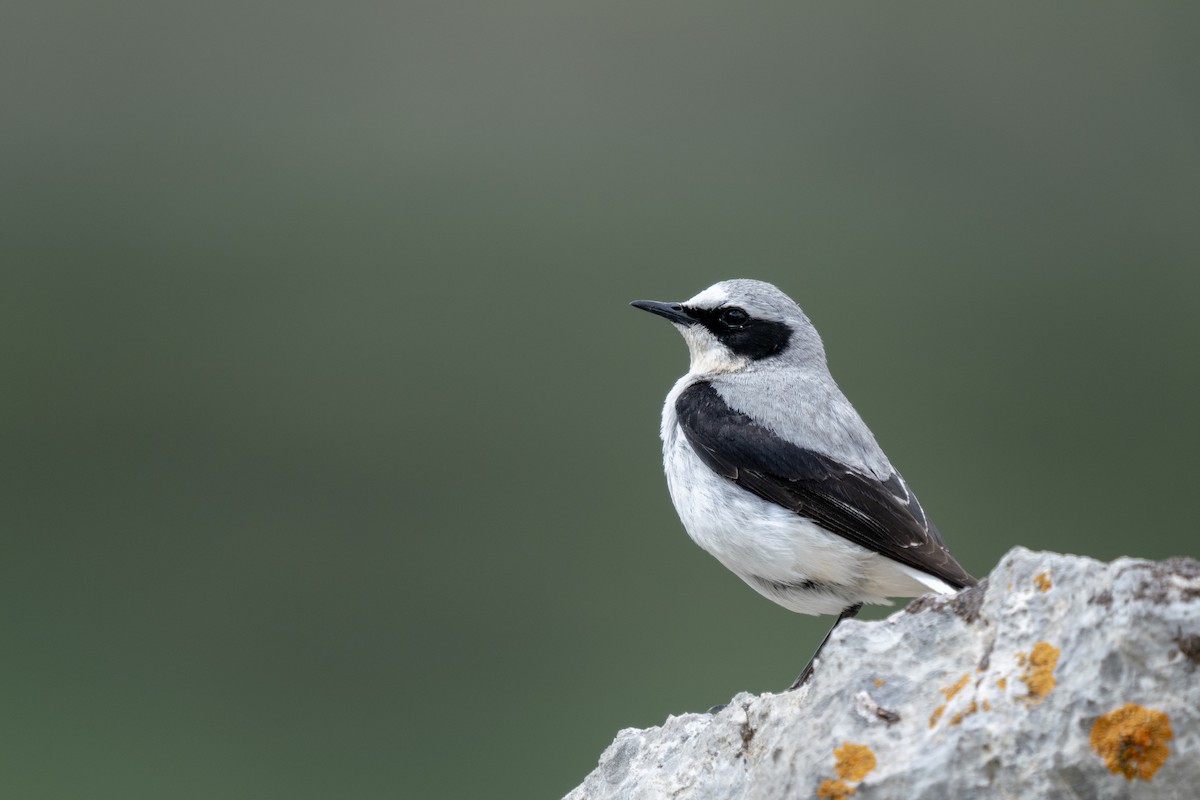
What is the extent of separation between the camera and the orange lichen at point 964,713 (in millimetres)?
2949

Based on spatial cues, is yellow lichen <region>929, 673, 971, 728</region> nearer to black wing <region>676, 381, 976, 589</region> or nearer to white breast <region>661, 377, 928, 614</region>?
black wing <region>676, 381, 976, 589</region>

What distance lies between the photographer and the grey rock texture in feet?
8.84

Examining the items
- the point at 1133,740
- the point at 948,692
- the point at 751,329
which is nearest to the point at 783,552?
the point at 751,329

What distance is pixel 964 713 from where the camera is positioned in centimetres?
296

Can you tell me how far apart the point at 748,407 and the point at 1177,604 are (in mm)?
3519

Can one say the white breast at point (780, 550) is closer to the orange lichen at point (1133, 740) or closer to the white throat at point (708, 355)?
the white throat at point (708, 355)

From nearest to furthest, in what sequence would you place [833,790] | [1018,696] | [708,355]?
[1018,696]
[833,790]
[708,355]

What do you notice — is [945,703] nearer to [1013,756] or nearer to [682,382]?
[1013,756]

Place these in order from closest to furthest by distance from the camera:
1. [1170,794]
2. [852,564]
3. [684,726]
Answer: [1170,794] → [684,726] → [852,564]

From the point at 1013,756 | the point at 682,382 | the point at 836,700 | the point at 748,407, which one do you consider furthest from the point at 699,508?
the point at 1013,756

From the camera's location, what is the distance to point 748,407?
6160 mm

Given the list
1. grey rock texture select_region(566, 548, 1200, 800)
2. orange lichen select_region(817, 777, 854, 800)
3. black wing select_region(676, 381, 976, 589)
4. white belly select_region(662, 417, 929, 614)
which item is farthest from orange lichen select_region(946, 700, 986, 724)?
white belly select_region(662, 417, 929, 614)

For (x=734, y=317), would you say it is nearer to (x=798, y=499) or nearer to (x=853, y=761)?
(x=798, y=499)

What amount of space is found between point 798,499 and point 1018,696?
9.05 ft
